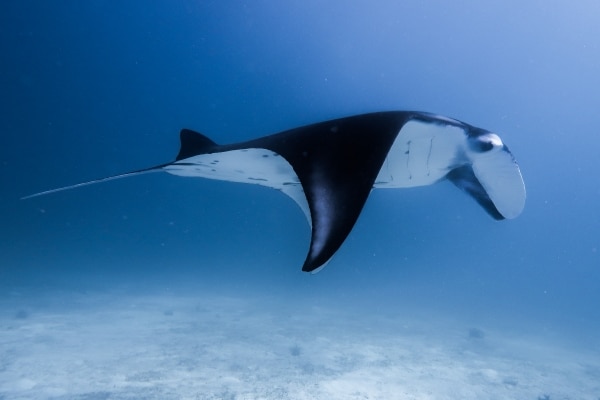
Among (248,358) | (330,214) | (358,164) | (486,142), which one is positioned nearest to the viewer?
(330,214)

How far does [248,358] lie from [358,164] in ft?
24.0

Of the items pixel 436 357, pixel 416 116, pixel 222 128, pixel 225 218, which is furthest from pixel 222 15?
pixel 225 218

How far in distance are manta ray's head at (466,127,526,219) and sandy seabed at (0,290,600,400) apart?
15.6 feet

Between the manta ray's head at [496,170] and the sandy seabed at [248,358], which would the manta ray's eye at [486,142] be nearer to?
the manta ray's head at [496,170]

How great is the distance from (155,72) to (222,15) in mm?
10520

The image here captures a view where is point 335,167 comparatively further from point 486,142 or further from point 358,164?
point 486,142

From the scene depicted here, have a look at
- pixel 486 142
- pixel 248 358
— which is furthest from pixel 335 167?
pixel 248 358

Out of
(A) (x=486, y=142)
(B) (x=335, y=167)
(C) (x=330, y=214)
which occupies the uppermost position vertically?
(A) (x=486, y=142)

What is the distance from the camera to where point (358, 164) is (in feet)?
6.19

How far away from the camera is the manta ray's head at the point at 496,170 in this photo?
246cm

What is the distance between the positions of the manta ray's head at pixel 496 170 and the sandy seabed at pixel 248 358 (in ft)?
15.6

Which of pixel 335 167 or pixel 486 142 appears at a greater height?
pixel 486 142

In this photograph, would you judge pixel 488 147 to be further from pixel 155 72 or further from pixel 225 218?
pixel 225 218

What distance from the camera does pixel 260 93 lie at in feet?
127
